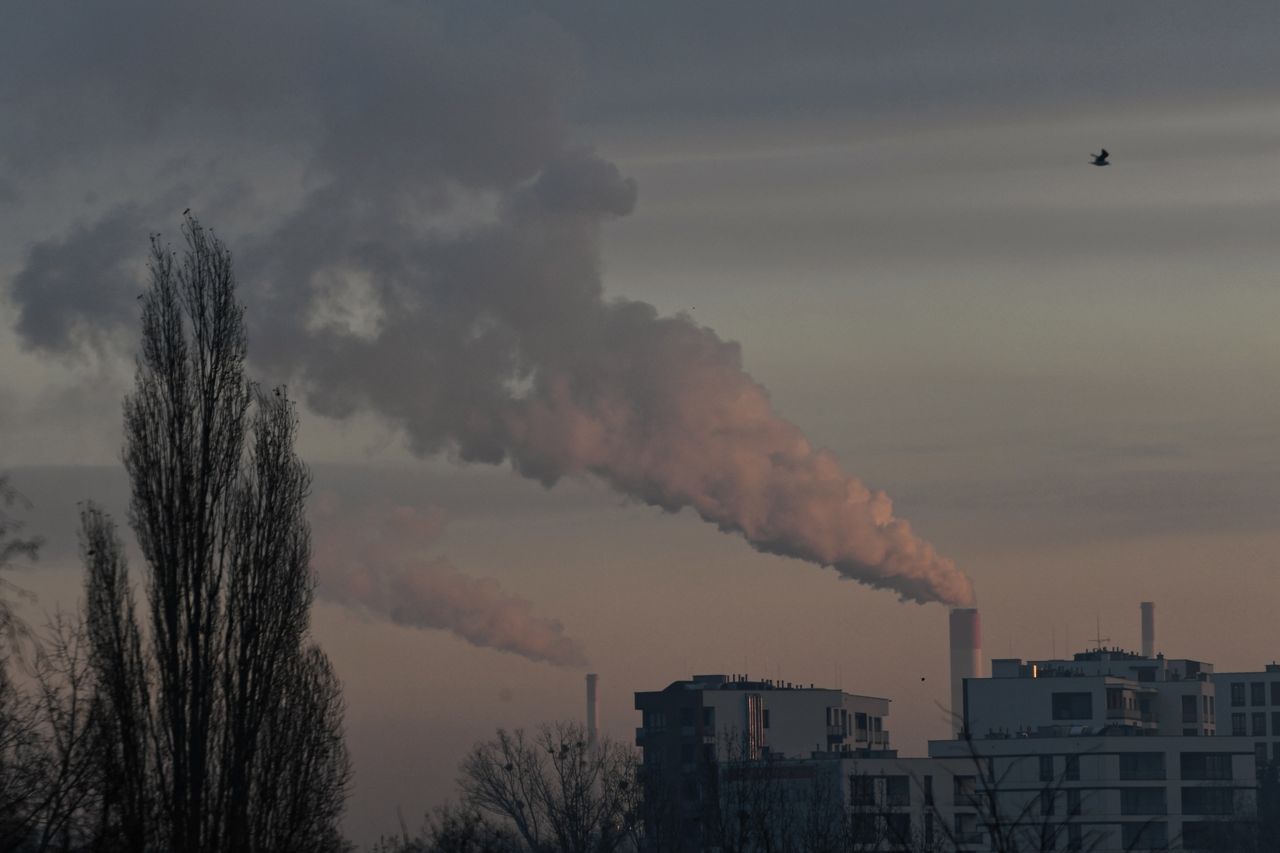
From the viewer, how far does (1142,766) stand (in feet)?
415

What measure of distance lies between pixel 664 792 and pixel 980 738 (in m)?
41.3

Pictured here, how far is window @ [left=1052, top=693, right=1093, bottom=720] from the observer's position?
14125cm

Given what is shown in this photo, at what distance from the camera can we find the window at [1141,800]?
12619cm

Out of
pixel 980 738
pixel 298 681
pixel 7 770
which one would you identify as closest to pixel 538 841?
pixel 980 738

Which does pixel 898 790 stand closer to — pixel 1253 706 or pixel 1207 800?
pixel 1207 800

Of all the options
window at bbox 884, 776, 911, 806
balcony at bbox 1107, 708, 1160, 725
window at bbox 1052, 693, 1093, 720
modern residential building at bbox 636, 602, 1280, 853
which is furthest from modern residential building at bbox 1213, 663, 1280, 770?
window at bbox 884, 776, 911, 806

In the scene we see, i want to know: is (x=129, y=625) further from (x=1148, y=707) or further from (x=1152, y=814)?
(x=1148, y=707)

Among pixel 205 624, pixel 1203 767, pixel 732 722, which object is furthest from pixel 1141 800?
pixel 205 624

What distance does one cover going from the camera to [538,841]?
95750 millimetres

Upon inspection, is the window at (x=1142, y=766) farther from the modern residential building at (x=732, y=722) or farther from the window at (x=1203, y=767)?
the modern residential building at (x=732, y=722)

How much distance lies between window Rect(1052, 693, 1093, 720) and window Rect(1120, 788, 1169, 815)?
13980mm

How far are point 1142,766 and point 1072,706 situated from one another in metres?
15.7

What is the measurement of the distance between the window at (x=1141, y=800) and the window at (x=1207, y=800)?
1513 mm

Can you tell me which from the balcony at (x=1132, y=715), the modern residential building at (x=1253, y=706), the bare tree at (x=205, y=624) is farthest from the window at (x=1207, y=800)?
the bare tree at (x=205, y=624)
